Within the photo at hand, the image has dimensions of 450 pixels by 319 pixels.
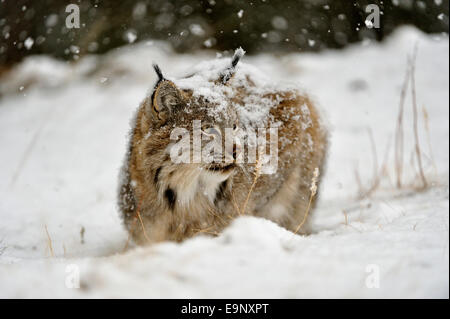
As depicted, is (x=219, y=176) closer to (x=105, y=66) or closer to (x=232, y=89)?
(x=232, y=89)

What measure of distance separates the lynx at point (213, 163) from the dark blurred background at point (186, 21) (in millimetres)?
1571

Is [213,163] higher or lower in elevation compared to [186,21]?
lower

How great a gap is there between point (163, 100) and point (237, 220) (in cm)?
101

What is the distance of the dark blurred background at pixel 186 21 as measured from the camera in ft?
15.0

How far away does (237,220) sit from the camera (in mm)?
2162

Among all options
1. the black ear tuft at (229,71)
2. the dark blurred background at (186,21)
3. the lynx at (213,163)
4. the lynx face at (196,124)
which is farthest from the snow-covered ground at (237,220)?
the black ear tuft at (229,71)

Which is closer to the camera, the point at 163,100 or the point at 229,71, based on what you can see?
the point at 163,100

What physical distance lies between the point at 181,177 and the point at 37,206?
2119 millimetres

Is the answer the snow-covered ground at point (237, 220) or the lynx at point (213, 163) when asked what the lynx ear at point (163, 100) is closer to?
the lynx at point (213, 163)

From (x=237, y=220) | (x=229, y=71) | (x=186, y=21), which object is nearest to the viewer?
(x=237, y=220)

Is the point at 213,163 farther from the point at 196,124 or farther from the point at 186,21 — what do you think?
the point at 186,21

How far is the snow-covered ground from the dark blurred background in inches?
27.5

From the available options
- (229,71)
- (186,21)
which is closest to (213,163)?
(229,71)

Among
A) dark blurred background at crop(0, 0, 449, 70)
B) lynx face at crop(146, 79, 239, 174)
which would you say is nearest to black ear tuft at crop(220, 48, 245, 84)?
lynx face at crop(146, 79, 239, 174)
